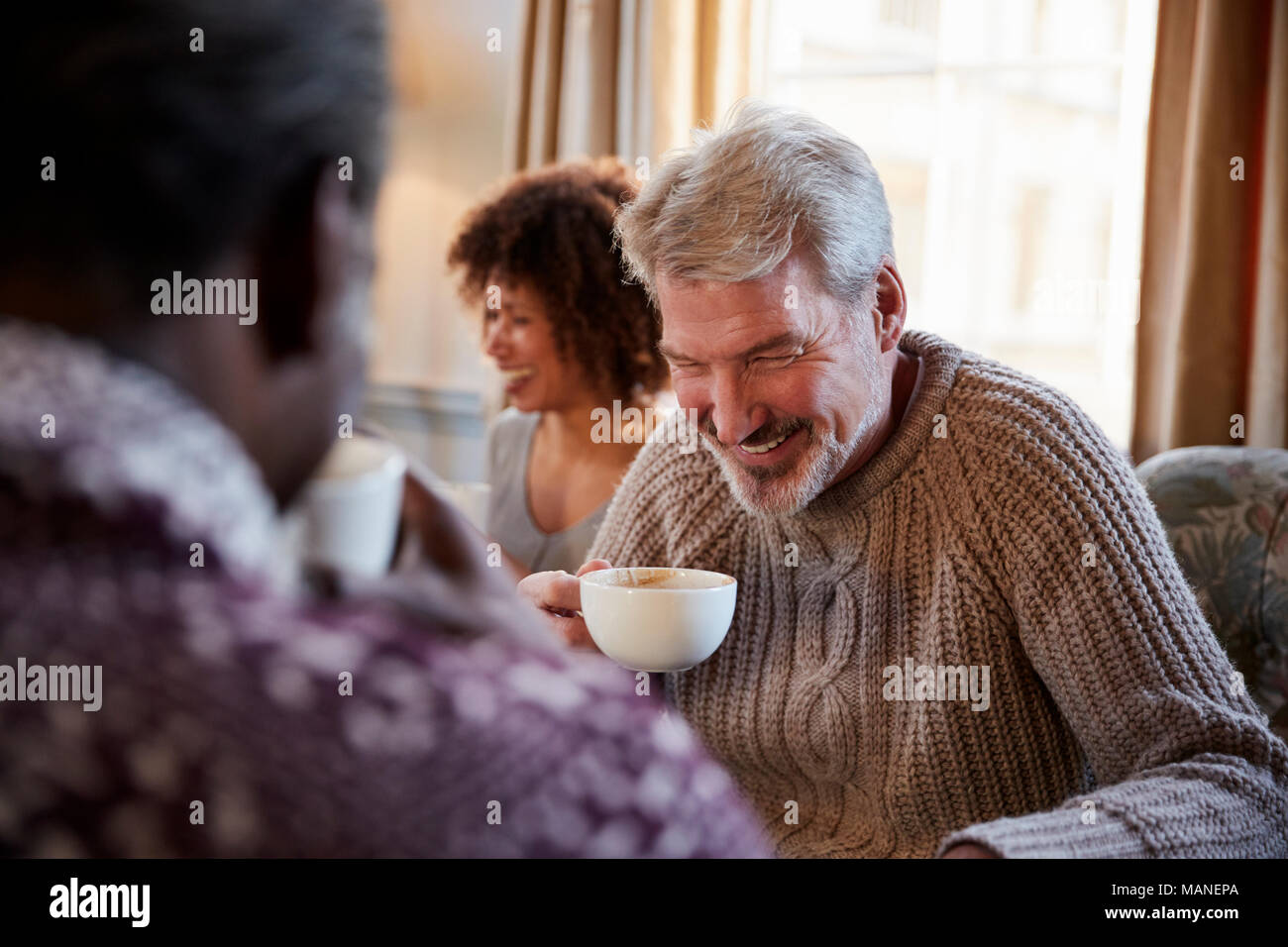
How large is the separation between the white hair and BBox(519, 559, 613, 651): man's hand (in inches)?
12.4

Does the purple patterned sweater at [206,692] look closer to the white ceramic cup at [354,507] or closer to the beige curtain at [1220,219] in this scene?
the white ceramic cup at [354,507]

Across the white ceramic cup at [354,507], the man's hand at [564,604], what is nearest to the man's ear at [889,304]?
the man's hand at [564,604]

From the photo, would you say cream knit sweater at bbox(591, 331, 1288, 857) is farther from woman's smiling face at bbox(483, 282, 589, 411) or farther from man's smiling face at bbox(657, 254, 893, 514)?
woman's smiling face at bbox(483, 282, 589, 411)

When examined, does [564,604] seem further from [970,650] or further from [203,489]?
[203,489]

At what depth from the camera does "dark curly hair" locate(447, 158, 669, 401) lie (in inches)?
81.7

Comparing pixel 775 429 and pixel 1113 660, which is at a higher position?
pixel 775 429

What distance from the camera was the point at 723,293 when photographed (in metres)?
1.08

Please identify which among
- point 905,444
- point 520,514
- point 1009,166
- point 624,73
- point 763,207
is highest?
point 624,73

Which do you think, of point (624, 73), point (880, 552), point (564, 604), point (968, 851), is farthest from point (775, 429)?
point (624, 73)

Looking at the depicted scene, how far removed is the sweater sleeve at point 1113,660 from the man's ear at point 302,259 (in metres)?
0.57

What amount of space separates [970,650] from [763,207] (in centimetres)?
46

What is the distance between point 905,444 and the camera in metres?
1.17

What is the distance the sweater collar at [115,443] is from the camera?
0.38 m
